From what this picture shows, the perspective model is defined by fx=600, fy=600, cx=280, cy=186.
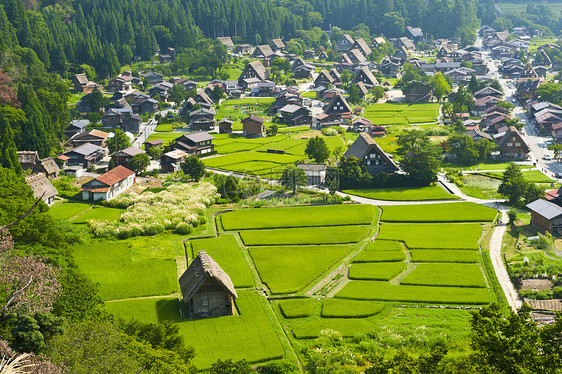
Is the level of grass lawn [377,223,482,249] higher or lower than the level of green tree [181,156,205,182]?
lower

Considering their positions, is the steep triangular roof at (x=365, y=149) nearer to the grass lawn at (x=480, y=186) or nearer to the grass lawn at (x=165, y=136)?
the grass lawn at (x=480, y=186)

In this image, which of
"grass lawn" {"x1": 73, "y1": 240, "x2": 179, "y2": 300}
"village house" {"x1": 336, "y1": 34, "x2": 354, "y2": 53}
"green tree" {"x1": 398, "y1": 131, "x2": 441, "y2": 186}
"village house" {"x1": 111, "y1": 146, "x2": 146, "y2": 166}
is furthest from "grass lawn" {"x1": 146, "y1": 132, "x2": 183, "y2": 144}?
"village house" {"x1": 336, "y1": 34, "x2": 354, "y2": 53}

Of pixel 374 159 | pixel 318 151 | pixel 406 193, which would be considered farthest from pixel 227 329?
pixel 318 151

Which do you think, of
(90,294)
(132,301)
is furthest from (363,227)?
(90,294)

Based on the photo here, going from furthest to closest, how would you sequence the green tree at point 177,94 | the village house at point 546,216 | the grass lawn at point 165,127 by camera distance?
the green tree at point 177,94
the grass lawn at point 165,127
the village house at point 546,216

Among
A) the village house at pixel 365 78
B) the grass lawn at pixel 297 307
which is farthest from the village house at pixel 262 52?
the grass lawn at pixel 297 307

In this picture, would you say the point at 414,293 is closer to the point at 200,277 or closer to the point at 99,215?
the point at 200,277

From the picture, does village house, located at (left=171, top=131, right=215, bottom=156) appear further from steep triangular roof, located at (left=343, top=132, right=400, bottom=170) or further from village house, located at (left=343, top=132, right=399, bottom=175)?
village house, located at (left=343, top=132, right=399, bottom=175)
